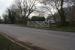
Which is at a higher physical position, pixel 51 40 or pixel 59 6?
pixel 59 6

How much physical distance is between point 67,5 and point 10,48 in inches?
1703

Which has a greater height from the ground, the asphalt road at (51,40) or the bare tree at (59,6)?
the bare tree at (59,6)

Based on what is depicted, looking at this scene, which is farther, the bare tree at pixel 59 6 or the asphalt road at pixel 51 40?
the bare tree at pixel 59 6

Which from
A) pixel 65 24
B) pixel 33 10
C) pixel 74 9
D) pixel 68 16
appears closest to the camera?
pixel 65 24

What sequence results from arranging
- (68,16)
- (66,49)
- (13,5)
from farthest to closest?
(13,5) → (68,16) → (66,49)

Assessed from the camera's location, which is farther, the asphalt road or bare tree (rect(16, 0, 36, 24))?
bare tree (rect(16, 0, 36, 24))

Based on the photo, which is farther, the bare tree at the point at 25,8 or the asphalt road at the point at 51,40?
the bare tree at the point at 25,8

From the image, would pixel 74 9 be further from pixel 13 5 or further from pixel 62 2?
pixel 13 5

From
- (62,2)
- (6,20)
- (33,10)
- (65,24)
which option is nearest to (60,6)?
(62,2)

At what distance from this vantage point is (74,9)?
179ft

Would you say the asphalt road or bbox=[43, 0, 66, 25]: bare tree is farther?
bbox=[43, 0, 66, 25]: bare tree

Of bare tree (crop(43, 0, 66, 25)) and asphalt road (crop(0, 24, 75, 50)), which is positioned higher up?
bare tree (crop(43, 0, 66, 25))

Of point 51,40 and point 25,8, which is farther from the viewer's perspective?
point 25,8

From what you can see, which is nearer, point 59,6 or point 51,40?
point 51,40
